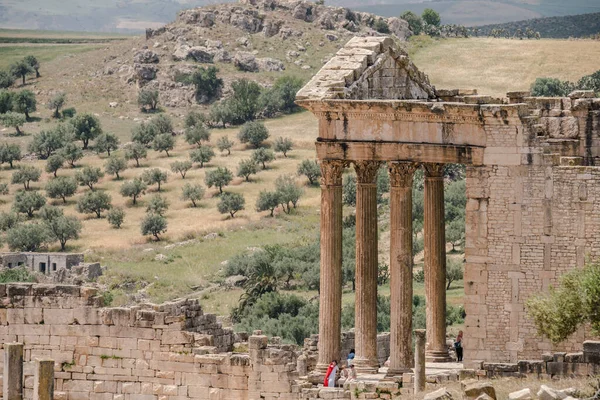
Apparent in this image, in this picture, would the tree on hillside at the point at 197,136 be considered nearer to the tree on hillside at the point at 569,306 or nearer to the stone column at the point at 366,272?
the stone column at the point at 366,272

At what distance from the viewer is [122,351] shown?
40719mm

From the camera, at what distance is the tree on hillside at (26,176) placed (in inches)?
5846

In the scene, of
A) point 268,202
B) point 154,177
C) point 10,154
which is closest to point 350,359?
point 268,202

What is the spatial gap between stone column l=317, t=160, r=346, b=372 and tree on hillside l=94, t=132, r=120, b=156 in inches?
4656

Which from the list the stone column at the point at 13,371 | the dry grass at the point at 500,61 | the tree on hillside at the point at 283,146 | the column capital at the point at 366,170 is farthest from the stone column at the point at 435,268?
the tree on hillside at the point at 283,146

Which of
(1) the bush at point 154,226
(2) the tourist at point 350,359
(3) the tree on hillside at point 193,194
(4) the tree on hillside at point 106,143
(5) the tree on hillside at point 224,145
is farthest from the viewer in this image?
(4) the tree on hillside at point 106,143

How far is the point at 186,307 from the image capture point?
41531mm

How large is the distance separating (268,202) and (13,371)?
3686 inches

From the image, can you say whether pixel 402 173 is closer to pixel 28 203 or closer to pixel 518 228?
pixel 518 228

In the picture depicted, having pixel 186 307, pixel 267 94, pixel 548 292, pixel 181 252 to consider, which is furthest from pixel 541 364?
pixel 267 94

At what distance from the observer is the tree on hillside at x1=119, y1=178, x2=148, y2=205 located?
141875 mm

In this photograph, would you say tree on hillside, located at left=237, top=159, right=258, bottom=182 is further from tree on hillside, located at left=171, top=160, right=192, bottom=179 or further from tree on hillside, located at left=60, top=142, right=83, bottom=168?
tree on hillside, located at left=60, top=142, right=83, bottom=168

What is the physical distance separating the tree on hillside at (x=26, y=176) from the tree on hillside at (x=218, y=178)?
Result: 1484 centimetres

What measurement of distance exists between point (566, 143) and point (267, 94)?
130658 mm
